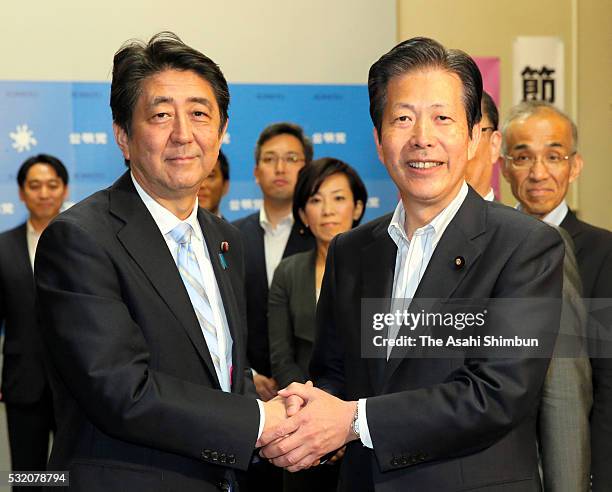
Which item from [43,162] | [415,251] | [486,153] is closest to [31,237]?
[43,162]

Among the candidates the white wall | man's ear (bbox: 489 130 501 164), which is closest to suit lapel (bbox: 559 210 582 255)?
man's ear (bbox: 489 130 501 164)

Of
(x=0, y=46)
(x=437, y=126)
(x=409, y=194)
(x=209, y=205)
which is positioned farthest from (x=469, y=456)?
(x=0, y=46)

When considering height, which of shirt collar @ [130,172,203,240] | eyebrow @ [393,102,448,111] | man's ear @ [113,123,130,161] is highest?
eyebrow @ [393,102,448,111]

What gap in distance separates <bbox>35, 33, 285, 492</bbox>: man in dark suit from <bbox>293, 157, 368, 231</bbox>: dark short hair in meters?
1.70

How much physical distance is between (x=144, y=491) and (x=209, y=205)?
2820 mm

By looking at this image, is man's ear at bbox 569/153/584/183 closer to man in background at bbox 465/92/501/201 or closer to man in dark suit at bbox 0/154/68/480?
man in background at bbox 465/92/501/201


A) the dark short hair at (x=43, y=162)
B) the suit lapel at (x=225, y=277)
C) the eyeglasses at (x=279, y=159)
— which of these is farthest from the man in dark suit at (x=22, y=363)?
the suit lapel at (x=225, y=277)

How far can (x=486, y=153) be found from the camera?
3.32m

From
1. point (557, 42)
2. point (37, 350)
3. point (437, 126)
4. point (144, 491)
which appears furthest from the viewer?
point (557, 42)

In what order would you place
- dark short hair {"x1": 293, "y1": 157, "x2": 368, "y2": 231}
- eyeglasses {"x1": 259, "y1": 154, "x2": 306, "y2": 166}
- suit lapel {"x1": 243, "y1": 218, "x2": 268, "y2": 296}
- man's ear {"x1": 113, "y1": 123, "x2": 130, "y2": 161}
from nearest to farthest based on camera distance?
man's ear {"x1": 113, "y1": 123, "x2": 130, "y2": 161}, dark short hair {"x1": 293, "y1": 157, "x2": 368, "y2": 231}, suit lapel {"x1": 243, "y1": 218, "x2": 268, "y2": 296}, eyeglasses {"x1": 259, "y1": 154, "x2": 306, "y2": 166}

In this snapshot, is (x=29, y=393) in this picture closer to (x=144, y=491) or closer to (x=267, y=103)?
(x=267, y=103)

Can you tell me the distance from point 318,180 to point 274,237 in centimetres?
69

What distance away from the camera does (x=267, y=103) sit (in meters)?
5.61

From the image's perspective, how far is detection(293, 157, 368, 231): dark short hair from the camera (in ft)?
13.6
